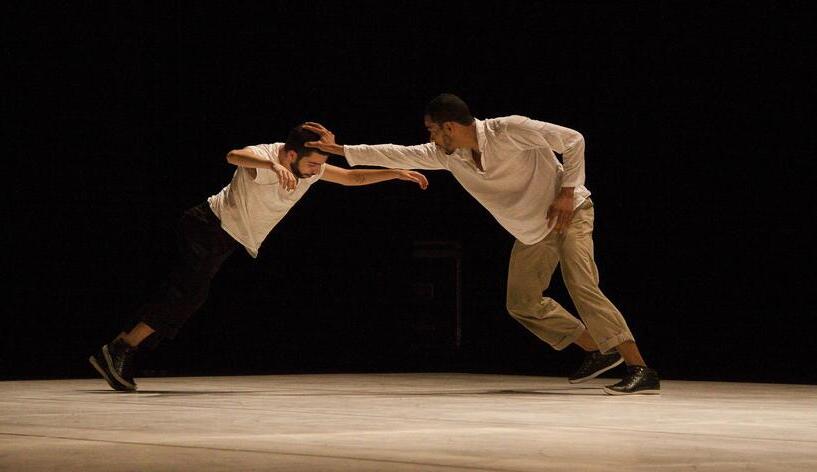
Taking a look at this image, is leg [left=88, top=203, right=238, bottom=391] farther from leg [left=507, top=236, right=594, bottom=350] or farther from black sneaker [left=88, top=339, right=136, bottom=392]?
leg [left=507, top=236, right=594, bottom=350]

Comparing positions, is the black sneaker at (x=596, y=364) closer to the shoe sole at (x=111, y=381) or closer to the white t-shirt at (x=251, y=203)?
the white t-shirt at (x=251, y=203)

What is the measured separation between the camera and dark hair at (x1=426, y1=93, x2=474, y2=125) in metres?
4.48

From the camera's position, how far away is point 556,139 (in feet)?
14.8

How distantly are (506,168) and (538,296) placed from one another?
1.72ft

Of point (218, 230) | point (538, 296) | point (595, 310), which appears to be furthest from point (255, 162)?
point (595, 310)

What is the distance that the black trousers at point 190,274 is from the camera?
15.6ft

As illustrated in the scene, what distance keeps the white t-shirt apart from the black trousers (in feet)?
0.18

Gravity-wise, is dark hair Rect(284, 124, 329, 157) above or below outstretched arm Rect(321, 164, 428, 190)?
above

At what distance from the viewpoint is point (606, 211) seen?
7215mm

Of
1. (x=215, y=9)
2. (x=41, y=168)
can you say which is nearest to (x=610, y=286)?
(x=215, y=9)

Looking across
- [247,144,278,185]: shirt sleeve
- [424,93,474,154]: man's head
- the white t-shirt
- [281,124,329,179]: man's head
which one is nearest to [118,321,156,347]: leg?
the white t-shirt

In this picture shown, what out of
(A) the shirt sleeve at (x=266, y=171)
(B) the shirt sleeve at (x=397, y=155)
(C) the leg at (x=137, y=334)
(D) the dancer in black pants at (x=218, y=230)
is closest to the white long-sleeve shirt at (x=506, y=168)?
(B) the shirt sleeve at (x=397, y=155)

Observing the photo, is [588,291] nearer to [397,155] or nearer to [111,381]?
[397,155]

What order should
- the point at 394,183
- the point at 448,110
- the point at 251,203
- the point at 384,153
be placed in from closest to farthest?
the point at 448,110 → the point at 384,153 → the point at 251,203 → the point at 394,183
